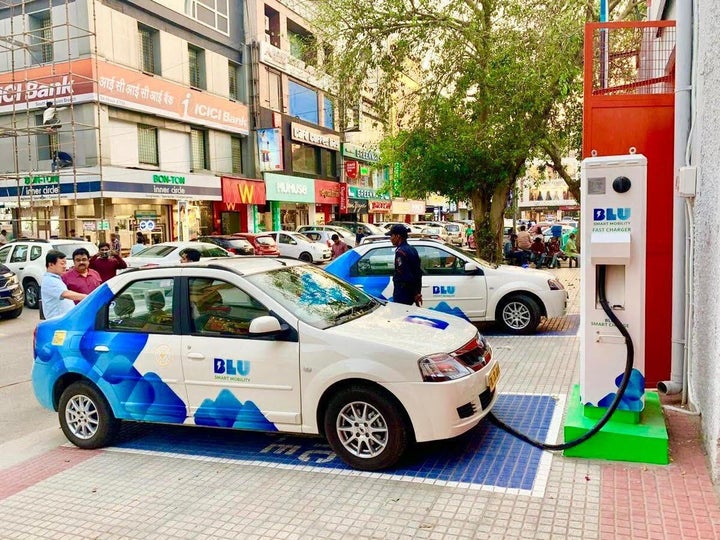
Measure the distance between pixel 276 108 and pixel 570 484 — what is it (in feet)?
106

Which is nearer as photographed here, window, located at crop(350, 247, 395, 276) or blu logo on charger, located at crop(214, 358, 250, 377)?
blu logo on charger, located at crop(214, 358, 250, 377)

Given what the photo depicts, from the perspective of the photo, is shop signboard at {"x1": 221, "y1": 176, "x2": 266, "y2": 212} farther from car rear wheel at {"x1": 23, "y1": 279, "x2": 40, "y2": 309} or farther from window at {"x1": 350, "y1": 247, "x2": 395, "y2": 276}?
window at {"x1": 350, "y1": 247, "x2": 395, "y2": 276}

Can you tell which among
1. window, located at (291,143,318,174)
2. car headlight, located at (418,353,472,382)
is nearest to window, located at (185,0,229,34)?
window, located at (291,143,318,174)

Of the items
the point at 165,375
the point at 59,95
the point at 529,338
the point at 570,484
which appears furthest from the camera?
the point at 59,95

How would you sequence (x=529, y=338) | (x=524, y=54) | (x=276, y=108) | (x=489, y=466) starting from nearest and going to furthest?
(x=489, y=466) → (x=529, y=338) → (x=524, y=54) → (x=276, y=108)

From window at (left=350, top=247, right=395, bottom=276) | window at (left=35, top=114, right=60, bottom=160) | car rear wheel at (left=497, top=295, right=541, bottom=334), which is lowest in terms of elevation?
car rear wheel at (left=497, top=295, right=541, bottom=334)

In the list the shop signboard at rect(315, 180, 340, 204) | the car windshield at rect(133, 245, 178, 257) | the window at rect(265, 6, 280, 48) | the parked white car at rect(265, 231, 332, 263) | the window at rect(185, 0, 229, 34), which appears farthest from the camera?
the shop signboard at rect(315, 180, 340, 204)

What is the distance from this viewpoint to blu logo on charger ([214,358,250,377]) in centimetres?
488

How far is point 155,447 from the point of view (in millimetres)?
5508

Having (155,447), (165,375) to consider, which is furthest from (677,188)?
(155,447)

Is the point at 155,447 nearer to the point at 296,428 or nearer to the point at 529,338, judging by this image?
the point at 296,428

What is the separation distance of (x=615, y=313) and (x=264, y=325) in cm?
266

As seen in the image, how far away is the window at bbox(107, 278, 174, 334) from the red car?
58.2 feet

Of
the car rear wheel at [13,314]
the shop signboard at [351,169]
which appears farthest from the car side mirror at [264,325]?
the shop signboard at [351,169]
